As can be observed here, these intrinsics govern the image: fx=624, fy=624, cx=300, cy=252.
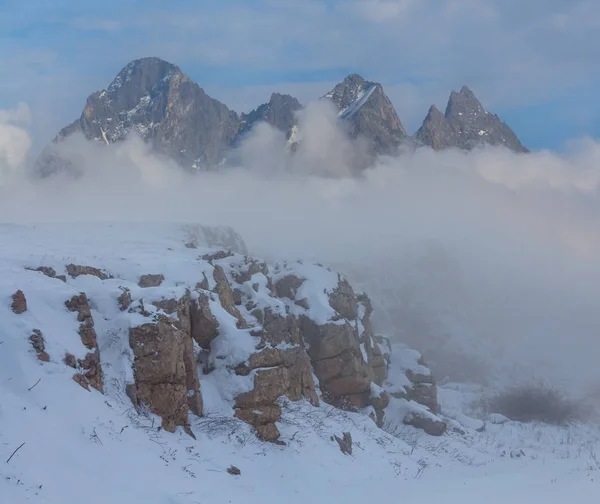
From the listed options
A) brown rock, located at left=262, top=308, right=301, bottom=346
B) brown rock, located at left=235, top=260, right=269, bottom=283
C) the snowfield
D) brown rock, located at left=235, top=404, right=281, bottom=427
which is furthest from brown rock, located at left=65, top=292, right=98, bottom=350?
brown rock, located at left=235, top=260, right=269, bottom=283

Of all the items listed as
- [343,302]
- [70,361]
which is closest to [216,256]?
[343,302]

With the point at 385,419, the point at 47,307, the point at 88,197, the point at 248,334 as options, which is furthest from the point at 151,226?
the point at 88,197

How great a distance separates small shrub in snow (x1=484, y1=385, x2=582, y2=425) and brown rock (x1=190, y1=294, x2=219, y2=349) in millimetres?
54551

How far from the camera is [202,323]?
2598 centimetres

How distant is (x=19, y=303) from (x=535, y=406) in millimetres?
73780

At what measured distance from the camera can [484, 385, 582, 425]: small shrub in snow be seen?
73.4 meters

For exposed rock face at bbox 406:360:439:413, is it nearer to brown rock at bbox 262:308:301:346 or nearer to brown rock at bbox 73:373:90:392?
brown rock at bbox 262:308:301:346

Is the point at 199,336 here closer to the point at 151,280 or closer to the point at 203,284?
the point at 151,280

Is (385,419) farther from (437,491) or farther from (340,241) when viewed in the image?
(340,241)

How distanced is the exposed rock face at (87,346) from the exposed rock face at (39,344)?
0.80 meters

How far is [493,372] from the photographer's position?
110 m

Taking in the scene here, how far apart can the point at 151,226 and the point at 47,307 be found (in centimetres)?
6061

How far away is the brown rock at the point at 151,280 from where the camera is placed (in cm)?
3300

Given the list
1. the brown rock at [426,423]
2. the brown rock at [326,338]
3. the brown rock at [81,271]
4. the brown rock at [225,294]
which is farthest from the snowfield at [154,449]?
the brown rock at [426,423]
